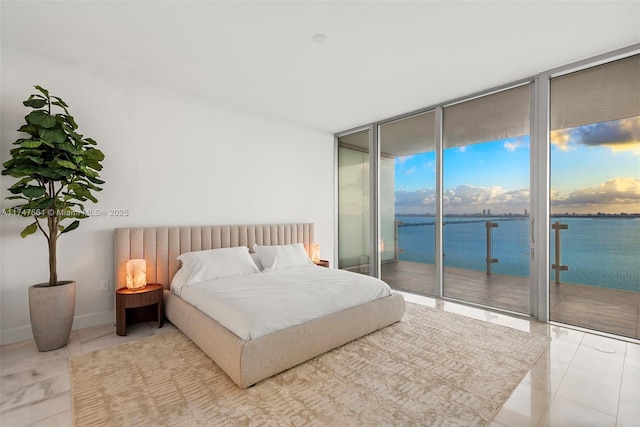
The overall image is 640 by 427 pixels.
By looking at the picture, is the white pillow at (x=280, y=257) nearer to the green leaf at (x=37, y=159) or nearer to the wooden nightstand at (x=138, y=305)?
the wooden nightstand at (x=138, y=305)

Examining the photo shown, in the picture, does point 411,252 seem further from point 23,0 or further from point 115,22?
point 23,0

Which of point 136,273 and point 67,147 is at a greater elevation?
point 67,147

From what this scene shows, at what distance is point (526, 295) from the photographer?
3.55 meters

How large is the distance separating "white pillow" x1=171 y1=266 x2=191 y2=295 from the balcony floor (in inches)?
125

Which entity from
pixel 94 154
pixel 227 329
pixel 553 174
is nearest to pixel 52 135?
pixel 94 154

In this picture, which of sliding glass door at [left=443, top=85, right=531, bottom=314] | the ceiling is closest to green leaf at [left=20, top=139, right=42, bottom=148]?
the ceiling

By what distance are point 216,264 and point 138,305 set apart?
0.85m

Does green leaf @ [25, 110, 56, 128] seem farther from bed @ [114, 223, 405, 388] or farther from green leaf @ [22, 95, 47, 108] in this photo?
bed @ [114, 223, 405, 388]

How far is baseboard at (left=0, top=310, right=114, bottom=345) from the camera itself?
9.14 ft

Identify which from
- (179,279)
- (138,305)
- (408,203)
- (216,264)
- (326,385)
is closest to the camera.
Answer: (326,385)

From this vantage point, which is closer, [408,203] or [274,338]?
[274,338]

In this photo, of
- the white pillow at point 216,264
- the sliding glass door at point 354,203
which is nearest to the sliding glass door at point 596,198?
the sliding glass door at point 354,203

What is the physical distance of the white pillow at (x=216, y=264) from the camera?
10.9ft

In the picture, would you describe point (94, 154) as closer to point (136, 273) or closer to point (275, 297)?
point (136, 273)
